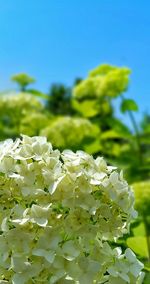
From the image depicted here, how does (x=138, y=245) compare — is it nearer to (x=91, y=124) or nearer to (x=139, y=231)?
(x=139, y=231)

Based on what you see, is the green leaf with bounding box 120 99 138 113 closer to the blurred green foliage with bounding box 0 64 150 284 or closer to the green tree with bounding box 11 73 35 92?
the blurred green foliage with bounding box 0 64 150 284

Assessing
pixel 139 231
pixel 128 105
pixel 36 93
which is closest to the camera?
pixel 139 231

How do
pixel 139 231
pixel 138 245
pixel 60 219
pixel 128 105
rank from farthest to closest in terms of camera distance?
pixel 128 105 → pixel 139 231 → pixel 138 245 → pixel 60 219

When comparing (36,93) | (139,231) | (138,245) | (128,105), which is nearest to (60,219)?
(138,245)

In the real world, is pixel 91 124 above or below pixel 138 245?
above

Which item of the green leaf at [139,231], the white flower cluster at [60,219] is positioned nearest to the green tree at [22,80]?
the green leaf at [139,231]

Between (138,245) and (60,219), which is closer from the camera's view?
(60,219)

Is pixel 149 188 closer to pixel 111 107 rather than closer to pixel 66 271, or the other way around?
pixel 66 271
